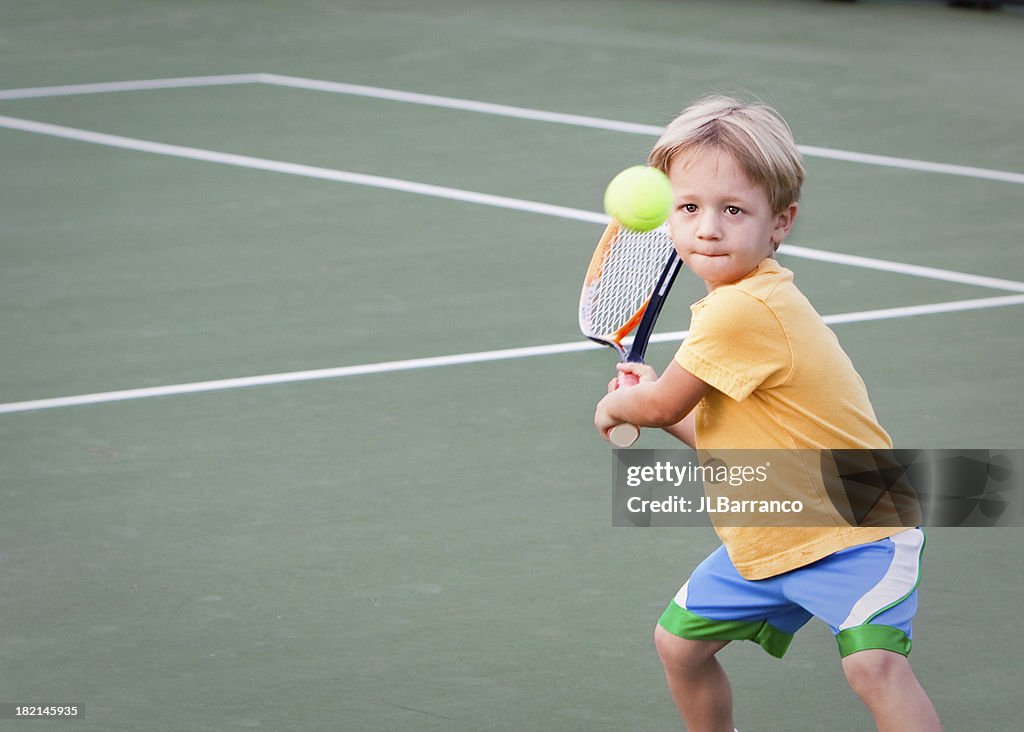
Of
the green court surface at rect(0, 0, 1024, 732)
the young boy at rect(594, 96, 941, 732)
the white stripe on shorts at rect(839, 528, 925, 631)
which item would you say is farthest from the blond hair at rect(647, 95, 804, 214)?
the green court surface at rect(0, 0, 1024, 732)

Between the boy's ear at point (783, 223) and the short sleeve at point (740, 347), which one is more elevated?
the boy's ear at point (783, 223)

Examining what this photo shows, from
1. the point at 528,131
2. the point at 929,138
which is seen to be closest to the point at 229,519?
the point at 528,131

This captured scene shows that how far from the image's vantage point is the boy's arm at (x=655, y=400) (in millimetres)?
3133

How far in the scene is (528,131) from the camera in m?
11.0

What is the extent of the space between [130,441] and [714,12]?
10542 mm

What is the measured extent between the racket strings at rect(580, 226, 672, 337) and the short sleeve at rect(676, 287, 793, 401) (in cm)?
64

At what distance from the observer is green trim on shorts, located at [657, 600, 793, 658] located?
10.9ft

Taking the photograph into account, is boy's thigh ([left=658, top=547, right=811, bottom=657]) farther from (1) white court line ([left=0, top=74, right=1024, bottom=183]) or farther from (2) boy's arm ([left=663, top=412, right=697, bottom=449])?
(1) white court line ([left=0, top=74, right=1024, bottom=183])

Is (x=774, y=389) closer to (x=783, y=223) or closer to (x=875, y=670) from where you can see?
(x=783, y=223)

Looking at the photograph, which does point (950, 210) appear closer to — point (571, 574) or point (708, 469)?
point (571, 574)

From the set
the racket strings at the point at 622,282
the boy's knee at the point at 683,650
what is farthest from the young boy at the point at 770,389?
the racket strings at the point at 622,282

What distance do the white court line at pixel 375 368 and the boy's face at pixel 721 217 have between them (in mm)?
3479

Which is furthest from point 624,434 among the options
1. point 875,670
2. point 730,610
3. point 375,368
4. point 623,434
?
point 375,368

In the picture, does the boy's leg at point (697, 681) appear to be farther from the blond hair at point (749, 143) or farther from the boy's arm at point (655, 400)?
the blond hair at point (749, 143)
